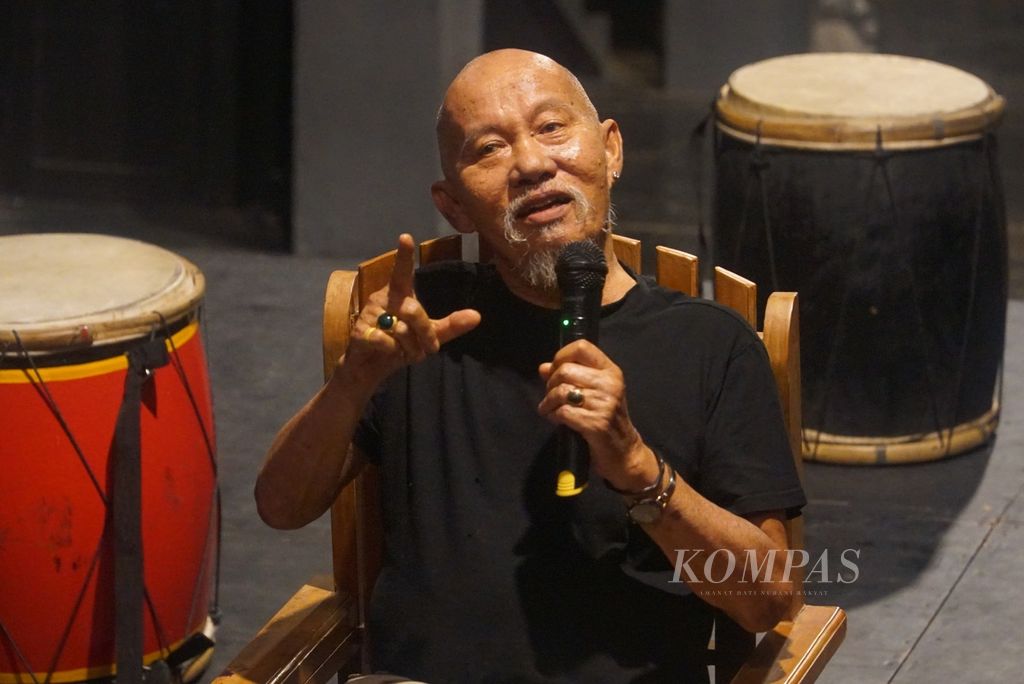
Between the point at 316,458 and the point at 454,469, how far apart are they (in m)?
0.19

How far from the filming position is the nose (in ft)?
8.21

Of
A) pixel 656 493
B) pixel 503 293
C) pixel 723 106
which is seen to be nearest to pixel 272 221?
pixel 723 106

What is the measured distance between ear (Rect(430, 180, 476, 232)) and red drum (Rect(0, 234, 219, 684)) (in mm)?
946

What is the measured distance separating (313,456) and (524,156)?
487 mm

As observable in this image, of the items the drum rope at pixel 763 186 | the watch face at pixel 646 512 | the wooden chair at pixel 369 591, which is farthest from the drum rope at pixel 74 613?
the drum rope at pixel 763 186

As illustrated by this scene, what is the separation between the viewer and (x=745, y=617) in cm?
239

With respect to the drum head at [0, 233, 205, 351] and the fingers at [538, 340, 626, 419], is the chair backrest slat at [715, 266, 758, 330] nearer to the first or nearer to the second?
the fingers at [538, 340, 626, 419]

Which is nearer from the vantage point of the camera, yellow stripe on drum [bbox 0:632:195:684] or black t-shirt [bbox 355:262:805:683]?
black t-shirt [bbox 355:262:805:683]

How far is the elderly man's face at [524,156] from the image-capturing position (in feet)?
8.23

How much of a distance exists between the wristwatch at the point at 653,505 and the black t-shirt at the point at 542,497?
0.46ft

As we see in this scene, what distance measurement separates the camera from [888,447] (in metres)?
4.73

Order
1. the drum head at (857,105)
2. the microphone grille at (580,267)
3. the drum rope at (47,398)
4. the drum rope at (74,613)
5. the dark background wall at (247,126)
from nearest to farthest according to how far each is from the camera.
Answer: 1. the microphone grille at (580,267)
2. the drum rope at (47,398)
3. the drum rope at (74,613)
4. the drum head at (857,105)
5. the dark background wall at (247,126)

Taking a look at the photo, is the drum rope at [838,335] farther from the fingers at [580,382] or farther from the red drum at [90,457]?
the fingers at [580,382]

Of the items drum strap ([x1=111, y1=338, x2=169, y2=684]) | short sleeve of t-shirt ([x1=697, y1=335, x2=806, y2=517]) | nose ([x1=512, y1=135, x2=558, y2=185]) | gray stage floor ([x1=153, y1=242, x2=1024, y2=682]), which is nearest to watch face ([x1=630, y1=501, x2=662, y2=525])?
short sleeve of t-shirt ([x1=697, y1=335, x2=806, y2=517])
